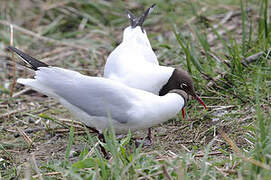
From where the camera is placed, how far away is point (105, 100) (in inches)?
122

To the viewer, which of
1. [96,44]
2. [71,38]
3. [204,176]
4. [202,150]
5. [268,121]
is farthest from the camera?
[71,38]

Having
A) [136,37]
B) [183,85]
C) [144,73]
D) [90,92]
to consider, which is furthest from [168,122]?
[90,92]

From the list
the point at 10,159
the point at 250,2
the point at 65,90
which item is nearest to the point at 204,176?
the point at 65,90

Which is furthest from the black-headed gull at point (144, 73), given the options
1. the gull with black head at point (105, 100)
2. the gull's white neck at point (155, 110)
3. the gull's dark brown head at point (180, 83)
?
the gull's white neck at point (155, 110)

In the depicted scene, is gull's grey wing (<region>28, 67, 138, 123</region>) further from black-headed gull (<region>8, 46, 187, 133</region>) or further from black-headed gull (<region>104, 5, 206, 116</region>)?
black-headed gull (<region>104, 5, 206, 116</region>)

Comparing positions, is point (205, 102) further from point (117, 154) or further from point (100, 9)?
point (100, 9)

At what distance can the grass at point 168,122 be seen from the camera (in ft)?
8.11

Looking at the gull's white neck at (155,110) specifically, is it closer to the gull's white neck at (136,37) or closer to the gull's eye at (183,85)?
the gull's eye at (183,85)

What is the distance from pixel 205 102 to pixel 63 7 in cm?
340

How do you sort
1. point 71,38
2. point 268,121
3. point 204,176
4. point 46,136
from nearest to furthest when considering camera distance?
1. point 204,176
2. point 268,121
3. point 46,136
4. point 71,38

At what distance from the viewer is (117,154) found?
2.44 m

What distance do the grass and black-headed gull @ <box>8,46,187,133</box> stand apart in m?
0.16

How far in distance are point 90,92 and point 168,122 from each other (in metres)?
0.93

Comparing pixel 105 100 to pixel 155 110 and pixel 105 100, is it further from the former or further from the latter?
pixel 155 110
